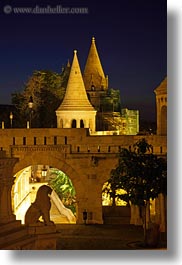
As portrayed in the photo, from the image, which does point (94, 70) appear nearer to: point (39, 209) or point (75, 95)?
point (75, 95)

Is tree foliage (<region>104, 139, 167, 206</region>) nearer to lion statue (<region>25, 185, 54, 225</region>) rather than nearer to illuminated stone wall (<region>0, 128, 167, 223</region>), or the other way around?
illuminated stone wall (<region>0, 128, 167, 223</region>)

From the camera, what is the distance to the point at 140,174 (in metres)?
6.38


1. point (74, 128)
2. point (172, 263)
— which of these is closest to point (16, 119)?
point (74, 128)

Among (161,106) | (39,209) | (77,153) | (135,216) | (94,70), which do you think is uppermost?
(94,70)

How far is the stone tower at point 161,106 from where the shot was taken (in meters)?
6.04

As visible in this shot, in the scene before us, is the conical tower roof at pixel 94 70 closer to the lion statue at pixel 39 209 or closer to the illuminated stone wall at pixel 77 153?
the illuminated stone wall at pixel 77 153

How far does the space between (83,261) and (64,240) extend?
15.0 inches

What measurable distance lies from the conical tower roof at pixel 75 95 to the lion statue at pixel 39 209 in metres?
0.95

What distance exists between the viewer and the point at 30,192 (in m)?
6.93

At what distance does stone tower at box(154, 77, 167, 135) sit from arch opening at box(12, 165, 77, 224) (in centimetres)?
136

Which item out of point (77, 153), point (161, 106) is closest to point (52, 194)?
point (77, 153)

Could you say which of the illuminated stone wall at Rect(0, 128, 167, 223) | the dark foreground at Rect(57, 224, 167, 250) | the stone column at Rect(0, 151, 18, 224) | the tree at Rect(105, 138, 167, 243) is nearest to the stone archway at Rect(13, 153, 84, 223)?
the illuminated stone wall at Rect(0, 128, 167, 223)

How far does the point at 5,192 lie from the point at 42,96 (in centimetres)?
104

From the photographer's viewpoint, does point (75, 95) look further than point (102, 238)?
Yes
